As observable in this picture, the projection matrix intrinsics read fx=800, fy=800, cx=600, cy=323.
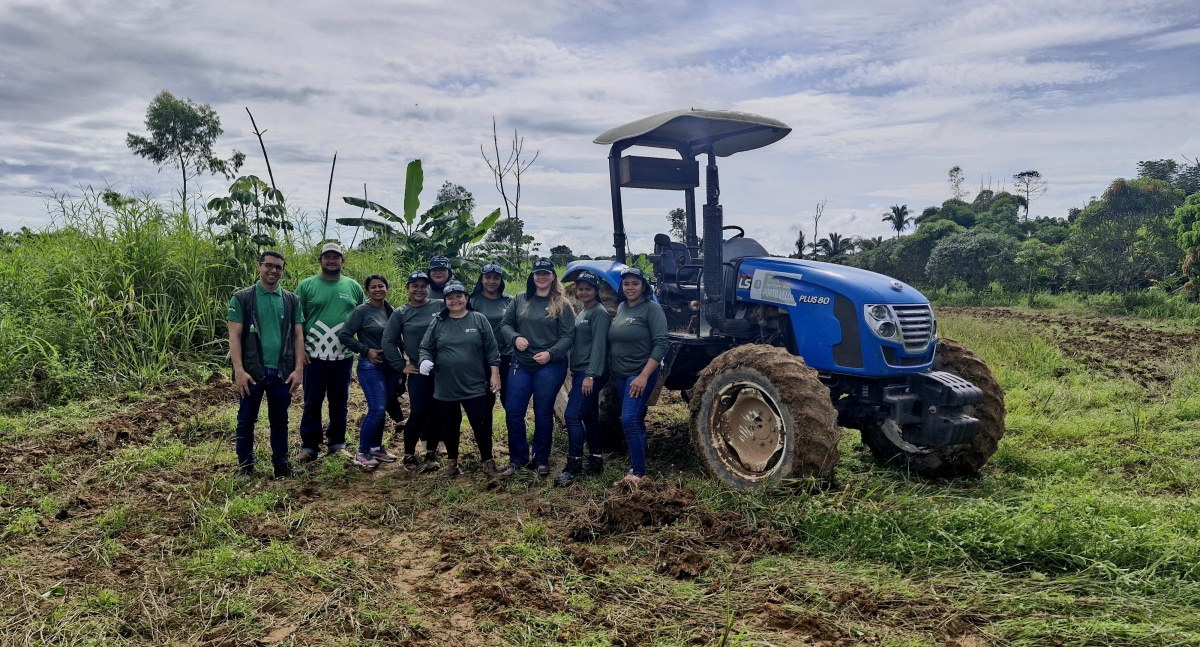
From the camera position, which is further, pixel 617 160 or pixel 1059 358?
pixel 1059 358

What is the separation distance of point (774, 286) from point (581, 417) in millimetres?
1658

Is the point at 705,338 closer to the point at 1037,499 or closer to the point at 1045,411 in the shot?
the point at 1037,499

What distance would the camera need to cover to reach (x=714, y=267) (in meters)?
5.96

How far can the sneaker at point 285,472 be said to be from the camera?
555cm

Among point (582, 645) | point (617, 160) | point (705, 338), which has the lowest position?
point (582, 645)

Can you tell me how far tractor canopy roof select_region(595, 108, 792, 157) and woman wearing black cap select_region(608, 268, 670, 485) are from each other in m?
1.24

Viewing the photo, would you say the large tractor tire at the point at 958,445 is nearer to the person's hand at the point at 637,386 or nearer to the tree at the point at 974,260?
the person's hand at the point at 637,386

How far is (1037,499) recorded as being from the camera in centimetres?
457

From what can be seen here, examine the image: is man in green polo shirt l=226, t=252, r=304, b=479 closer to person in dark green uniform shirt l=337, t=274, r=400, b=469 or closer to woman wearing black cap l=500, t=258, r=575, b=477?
person in dark green uniform shirt l=337, t=274, r=400, b=469

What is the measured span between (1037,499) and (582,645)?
2.96 m

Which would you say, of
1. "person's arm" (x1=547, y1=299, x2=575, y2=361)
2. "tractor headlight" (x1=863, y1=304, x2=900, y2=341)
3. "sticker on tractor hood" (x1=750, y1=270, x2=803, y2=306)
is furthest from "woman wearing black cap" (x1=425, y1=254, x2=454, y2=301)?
"tractor headlight" (x1=863, y1=304, x2=900, y2=341)

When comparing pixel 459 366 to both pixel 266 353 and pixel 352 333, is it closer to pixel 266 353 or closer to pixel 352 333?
pixel 352 333

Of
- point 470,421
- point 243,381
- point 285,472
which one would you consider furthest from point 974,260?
point 243,381

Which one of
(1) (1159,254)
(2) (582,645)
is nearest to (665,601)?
(2) (582,645)
